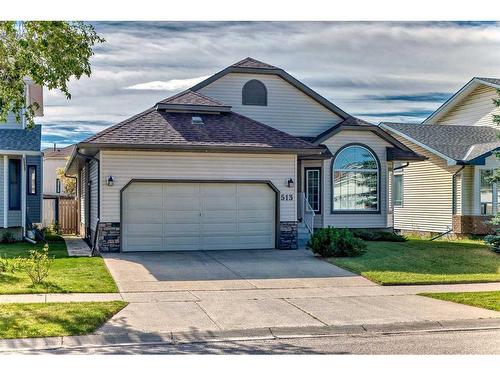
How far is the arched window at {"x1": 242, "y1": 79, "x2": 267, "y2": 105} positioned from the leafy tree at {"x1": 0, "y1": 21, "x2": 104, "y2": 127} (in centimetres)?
1090

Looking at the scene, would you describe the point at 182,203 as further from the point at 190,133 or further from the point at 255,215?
the point at 255,215

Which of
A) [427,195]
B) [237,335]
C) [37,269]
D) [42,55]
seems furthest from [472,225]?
[42,55]

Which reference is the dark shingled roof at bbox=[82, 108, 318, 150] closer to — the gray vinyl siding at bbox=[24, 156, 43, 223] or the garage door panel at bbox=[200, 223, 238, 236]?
the garage door panel at bbox=[200, 223, 238, 236]

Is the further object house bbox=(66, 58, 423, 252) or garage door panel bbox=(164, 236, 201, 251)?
garage door panel bbox=(164, 236, 201, 251)

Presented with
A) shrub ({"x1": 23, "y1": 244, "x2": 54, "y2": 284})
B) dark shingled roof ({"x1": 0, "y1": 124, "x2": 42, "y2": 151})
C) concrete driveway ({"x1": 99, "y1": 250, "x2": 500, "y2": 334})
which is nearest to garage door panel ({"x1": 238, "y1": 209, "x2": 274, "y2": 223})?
concrete driveway ({"x1": 99, "y1": 250, "x2": 500, "y2": 334})

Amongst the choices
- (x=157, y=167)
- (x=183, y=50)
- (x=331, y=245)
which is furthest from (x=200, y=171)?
(x=183, y=50)

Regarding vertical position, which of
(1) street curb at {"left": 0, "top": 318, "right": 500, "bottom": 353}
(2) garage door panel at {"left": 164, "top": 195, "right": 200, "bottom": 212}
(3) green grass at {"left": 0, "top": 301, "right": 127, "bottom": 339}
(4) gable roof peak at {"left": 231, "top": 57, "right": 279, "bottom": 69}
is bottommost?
(1) street curb at {"left": 0, "top": 318, "right": 500, "bottom": 353}

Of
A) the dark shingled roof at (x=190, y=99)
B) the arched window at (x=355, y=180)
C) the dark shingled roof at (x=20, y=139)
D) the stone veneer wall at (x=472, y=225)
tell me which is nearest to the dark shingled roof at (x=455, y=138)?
the stone veneer wall at (x=472, y=225)

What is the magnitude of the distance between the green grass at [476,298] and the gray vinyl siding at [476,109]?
50.8 feet

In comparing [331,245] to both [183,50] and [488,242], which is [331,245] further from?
[183,50]

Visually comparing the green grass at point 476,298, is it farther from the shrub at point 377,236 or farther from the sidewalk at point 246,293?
the shrub at point 377,236

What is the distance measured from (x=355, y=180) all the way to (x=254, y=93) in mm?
4571

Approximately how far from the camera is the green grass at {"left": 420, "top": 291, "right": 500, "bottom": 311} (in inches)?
422

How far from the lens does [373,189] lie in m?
21.6
